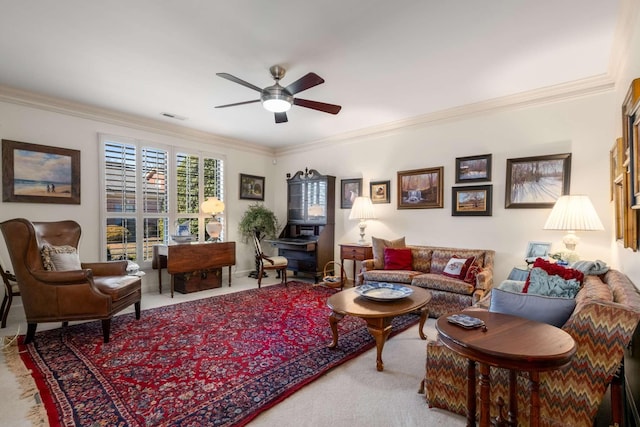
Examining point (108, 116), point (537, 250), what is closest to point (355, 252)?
point (537, 250)

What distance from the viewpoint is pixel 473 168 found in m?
3.94

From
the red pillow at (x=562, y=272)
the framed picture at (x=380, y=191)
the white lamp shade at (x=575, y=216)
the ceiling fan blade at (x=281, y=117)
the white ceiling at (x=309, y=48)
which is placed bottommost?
the red pillow at (x=562, y=272)

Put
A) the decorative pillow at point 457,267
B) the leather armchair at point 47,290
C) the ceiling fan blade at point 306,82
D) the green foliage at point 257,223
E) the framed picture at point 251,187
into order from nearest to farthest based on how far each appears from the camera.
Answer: the ceiling fan blade at point 306,82 < the leather armchair at point 47,290 < the decorative pillow at point 457,267 < the green foliage at point 257,223 < the framed picture at point 251,187

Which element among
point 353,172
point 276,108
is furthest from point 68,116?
point 353,172

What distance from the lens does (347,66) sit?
289 cm

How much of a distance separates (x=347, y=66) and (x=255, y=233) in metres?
3.64

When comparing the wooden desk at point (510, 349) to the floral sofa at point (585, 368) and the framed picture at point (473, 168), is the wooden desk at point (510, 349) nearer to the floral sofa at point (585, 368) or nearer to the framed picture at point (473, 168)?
the floral sofa at point (585, 368)

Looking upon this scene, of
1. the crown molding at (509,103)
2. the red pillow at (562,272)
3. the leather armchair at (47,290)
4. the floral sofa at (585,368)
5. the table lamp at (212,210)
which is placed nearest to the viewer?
the floral sofa at (585,368)

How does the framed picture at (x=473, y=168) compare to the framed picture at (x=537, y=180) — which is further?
the framed picture at (x=473, y=168)

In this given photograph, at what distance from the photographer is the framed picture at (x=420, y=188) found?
4242 mm

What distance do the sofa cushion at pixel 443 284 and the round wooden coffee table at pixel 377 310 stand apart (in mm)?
835

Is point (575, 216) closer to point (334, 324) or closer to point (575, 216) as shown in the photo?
point (575, 216)

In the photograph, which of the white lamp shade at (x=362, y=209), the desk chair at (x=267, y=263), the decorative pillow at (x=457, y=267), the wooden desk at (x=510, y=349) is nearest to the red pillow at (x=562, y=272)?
the wooden desk at (x=510, y=349)

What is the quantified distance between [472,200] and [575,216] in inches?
48.6
